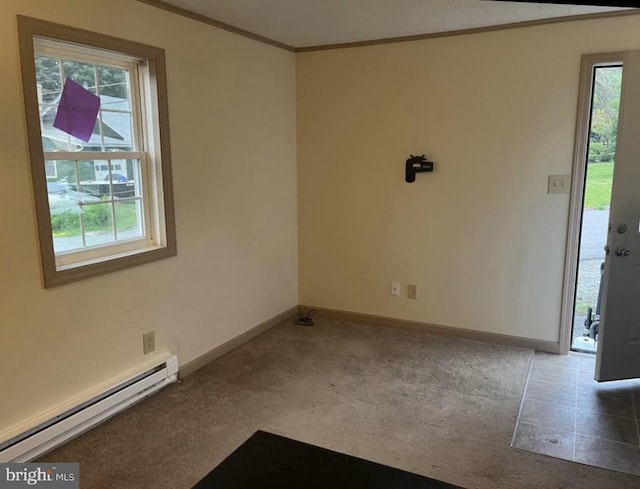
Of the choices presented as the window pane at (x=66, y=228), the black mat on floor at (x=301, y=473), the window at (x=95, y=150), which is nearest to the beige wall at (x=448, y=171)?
the window at (x=95, y=150)

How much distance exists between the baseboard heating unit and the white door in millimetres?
2766

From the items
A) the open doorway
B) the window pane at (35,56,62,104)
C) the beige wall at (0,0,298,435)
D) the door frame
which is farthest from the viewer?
the open doorway

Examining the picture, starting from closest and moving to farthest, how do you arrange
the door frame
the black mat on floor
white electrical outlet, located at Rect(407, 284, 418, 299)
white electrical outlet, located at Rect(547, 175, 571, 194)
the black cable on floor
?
the black mat on floor, the door frame, white electrical outlet, located at Rect(547, 175, 571, 194), white electrical outlet, located at Rect(407, 284, 418, 299), the black cable on floor

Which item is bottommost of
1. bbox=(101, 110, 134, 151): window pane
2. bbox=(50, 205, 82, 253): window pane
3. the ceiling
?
bbox=(50, 205, 82, 253): window pane

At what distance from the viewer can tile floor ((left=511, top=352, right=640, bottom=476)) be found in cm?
241

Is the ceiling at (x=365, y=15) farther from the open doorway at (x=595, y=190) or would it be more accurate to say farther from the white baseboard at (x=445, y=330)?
the white baseboard at (x=445, y=330)

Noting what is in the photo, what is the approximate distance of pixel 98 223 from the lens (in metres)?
2.74

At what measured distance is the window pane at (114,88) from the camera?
106 inches

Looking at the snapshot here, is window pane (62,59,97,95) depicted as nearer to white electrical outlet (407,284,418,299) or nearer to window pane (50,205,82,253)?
window pane (50,205,82,253)

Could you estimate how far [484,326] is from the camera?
3879mm

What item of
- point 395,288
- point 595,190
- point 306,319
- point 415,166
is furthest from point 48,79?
point 595,190

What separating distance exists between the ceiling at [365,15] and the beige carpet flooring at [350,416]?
Answer: 237 cm

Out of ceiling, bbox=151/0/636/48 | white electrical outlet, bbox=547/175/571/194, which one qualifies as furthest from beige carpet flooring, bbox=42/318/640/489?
ceiling, bbox=151/0/636/48

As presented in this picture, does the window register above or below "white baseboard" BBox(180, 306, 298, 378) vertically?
above
